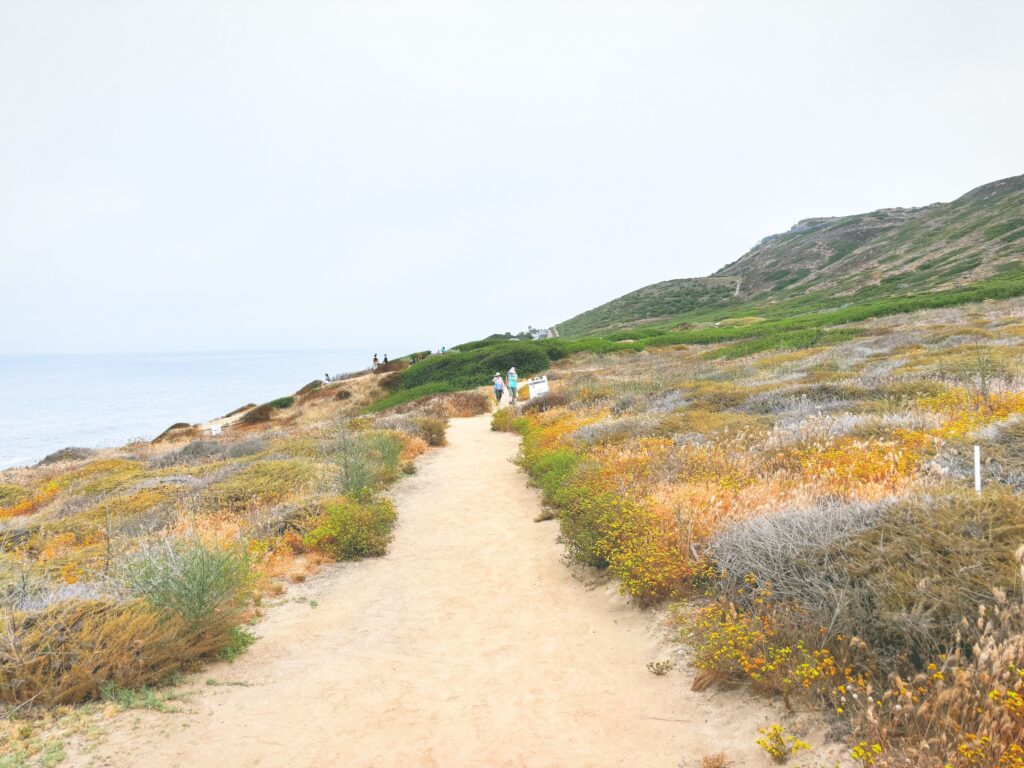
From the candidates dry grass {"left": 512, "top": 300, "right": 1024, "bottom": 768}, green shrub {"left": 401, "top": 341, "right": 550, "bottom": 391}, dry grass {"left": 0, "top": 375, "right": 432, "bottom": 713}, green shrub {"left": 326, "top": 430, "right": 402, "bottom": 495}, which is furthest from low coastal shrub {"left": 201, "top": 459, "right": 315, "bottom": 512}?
green shrub {"left": 401, "top": 341, "right": 550, "bottom": 391}

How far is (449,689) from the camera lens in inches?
192

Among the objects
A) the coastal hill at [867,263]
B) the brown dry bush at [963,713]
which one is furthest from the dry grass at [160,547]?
the coastal hill at [867,263]

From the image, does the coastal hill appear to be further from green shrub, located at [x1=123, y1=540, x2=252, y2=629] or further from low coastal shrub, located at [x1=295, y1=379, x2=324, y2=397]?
green shrub, located at [x1=123, y1=540, x2=252, y2=629]

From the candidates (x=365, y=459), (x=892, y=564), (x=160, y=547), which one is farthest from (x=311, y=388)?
(x=892, y=564)

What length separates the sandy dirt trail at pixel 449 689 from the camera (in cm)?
387

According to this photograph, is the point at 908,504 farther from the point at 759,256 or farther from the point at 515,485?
the point at 759,256

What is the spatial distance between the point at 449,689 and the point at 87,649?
304 cm

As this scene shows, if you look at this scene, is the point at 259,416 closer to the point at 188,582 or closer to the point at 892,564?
the point at 188,582

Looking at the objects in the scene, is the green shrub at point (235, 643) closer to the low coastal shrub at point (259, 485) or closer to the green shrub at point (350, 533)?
the green shrub at point (350, 533)

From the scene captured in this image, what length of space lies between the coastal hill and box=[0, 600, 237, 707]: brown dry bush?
58225 millimetres

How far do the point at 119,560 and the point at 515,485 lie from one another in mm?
7923

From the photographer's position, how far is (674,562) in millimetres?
5887

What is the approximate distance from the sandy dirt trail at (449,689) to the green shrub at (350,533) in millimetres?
421

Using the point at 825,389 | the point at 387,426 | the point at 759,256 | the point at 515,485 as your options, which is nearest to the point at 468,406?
the point at 387,426
